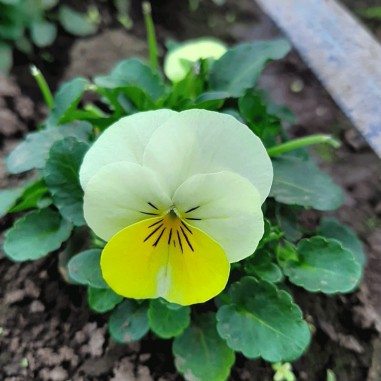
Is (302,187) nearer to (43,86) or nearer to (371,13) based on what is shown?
(43,86)

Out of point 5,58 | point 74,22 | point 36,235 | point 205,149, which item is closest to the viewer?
point 205,149

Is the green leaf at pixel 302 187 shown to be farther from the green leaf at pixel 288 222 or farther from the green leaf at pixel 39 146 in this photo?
the green leaf at pixel 39 146

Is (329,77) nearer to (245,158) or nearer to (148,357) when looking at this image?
(245,158)

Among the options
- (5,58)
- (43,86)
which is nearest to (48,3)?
(5,58)

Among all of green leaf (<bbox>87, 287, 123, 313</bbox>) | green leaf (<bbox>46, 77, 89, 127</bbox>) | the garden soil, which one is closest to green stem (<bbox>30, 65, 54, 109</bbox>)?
green leaf (<bbox>46, 77, 89, 127</bbox>)

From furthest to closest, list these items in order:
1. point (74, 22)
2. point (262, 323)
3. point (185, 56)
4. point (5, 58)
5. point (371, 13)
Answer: point (371, 13) < point (74, 22) < point (5, 58) < point (185, 56) < point (262, 323)

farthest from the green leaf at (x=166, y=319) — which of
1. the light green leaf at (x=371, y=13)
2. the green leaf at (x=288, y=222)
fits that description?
the light green leaf at (x=371, y=13)
